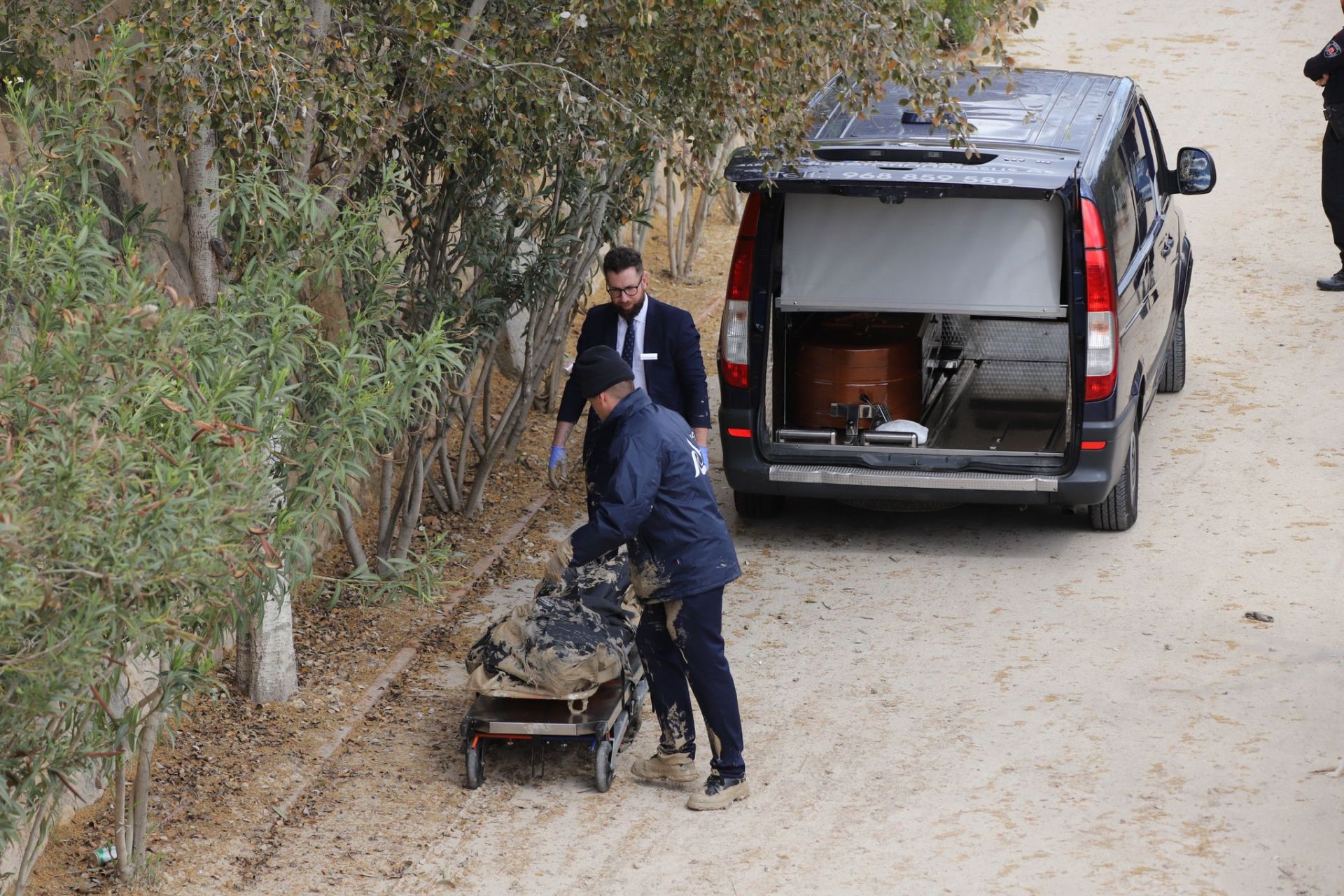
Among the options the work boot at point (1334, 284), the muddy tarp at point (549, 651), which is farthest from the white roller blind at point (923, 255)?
the work boot at point (1334, 284)

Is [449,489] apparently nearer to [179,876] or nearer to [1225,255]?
[179,876]

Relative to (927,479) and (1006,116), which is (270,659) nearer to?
(927,479)

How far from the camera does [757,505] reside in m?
8.36

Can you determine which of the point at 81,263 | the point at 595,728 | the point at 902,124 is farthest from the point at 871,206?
the point at 81,263

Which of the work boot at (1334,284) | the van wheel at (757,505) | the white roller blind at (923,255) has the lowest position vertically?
the van wheel at (757,505)

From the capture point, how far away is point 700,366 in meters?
7.07

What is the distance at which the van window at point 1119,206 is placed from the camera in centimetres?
728

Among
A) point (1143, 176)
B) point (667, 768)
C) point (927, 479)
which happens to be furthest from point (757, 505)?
point (1143, 176)

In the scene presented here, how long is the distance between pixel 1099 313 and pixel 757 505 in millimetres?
2185

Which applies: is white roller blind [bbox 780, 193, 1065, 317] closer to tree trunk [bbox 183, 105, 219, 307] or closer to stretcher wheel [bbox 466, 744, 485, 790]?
tree trunk [bbox 183, 105, 219, 307]

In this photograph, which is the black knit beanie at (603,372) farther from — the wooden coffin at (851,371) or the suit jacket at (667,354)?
the wooden coffin at (851,371)

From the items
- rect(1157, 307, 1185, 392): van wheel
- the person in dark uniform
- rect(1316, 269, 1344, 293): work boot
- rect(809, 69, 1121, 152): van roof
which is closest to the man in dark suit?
rect(809, 69, 1121, 152): van roof

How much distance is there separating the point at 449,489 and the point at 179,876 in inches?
143

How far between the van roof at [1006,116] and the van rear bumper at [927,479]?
144 cm
